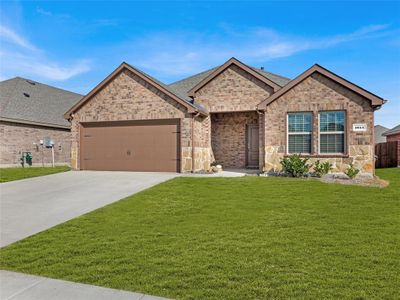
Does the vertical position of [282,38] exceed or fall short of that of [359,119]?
it exceeds it

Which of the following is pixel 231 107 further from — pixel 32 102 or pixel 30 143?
pixel 32 102

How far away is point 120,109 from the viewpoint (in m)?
15.2

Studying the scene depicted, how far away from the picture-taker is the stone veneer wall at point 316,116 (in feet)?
41.4

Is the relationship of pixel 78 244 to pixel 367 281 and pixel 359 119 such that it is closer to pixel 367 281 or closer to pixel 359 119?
pixel 367 281

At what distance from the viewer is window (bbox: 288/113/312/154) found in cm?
1341

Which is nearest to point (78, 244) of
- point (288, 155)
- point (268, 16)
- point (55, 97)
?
point (288, 155)

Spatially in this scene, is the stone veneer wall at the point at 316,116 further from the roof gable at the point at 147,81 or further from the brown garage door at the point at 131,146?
the brown garage door at the point at 131,146

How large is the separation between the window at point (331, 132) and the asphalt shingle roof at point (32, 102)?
20079 mm

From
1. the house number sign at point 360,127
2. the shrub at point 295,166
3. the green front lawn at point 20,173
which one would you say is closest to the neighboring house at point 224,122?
the house number sign at point 360,127

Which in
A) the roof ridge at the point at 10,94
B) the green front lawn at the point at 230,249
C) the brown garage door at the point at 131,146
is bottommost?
the green front lawn at the point at 230,249

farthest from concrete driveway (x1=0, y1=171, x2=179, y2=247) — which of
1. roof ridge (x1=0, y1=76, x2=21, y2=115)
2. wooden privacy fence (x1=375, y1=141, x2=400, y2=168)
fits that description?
wooden privacy fence (x1=375, y1=141, x2=400, y2=168)

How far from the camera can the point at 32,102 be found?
74.2 ft

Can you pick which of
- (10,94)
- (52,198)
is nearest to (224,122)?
(52,198)

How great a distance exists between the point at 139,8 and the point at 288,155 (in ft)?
30.5
